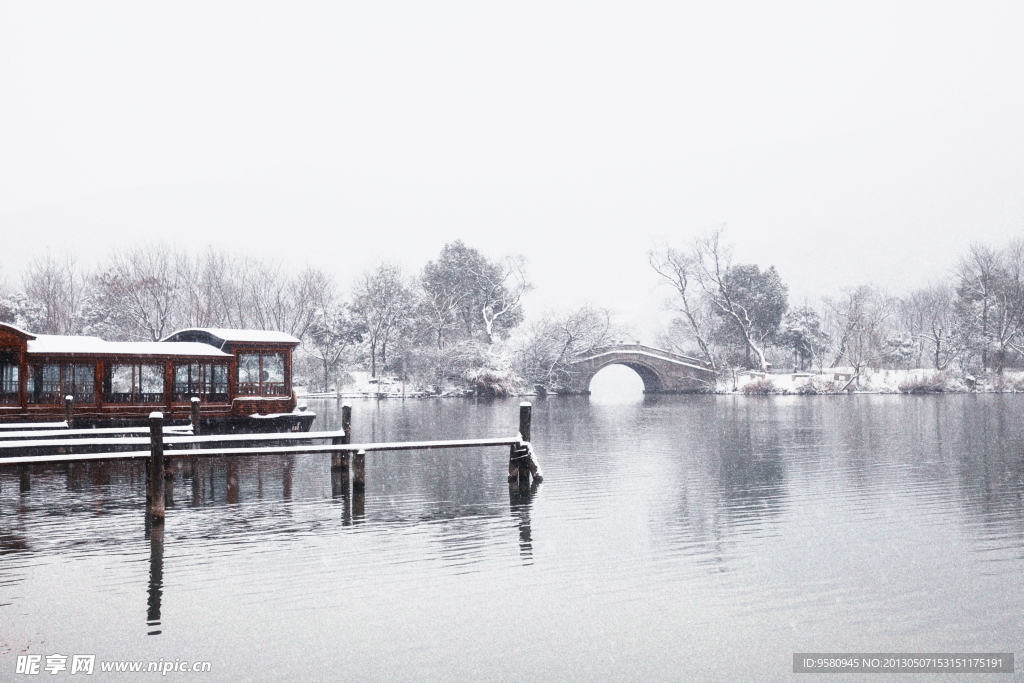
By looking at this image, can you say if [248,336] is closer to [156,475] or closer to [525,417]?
[525,417]

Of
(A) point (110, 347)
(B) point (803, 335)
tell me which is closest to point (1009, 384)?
(B) point (803, 335)

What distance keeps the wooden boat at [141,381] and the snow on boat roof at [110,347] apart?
3 centimetres

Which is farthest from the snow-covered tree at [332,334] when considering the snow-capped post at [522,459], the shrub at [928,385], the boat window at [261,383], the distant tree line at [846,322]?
the snow-capped post at [522,459]

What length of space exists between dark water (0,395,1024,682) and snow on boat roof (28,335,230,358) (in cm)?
655

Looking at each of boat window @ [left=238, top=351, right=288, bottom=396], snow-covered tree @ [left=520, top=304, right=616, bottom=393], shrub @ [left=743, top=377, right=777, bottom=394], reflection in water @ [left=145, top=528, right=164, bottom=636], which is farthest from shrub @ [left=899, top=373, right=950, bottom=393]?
reflection in water @ [left=145, top=528, right=164, bottom=636]

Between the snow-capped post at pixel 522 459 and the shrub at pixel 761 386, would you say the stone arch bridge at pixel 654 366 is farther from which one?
the snow-capped post at pixel 522 459

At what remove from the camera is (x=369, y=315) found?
64188 millimetres

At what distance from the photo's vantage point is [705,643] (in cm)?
834

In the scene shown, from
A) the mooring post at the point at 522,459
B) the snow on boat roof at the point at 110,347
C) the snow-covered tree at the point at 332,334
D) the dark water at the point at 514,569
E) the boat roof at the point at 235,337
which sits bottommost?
the dark water at the point at 514,569

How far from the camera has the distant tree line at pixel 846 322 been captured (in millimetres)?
63656

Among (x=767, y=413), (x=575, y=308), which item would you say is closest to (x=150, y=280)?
(x=575, y=308)

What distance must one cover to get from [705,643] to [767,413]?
35.0 m

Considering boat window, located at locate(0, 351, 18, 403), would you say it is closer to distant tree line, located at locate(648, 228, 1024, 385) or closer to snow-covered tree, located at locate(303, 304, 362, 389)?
snow-covered tree, located at locate(303, 304, 362, 389)

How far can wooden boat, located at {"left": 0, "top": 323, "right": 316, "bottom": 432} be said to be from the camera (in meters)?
24.7
